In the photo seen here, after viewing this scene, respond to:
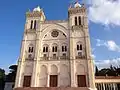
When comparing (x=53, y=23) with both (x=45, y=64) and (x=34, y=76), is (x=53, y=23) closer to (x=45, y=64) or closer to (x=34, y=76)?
(x=45, y=64)

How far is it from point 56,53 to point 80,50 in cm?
574

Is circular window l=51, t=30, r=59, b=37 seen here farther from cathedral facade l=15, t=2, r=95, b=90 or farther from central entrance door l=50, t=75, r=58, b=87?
central entrance door l=50, t=75, r=58, b=87

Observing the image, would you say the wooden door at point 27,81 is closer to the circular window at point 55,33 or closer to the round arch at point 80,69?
the round arch at point 80,69

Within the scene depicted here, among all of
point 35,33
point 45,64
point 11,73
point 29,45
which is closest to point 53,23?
point 35,33

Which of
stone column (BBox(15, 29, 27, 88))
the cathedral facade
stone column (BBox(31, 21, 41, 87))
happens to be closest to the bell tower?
the cathedral facade

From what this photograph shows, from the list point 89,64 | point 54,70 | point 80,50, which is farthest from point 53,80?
point 80,50

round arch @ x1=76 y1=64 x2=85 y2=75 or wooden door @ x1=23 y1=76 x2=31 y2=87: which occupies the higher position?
round arch @ x1=76 y1=64 x2=85 y2=75

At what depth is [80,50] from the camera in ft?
121

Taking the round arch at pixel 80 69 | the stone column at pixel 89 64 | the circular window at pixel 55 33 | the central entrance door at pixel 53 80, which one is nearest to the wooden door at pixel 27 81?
the central entrance door at pixel 53 80

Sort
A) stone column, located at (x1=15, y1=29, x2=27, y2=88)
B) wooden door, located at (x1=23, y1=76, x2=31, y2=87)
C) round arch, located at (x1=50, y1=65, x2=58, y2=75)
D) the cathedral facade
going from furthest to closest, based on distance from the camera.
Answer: round arch, located at (x1=50, y1=65, x2=58, y2=75) → stone column, located at (x1=15, y1=29, x2=27, y2=88) → wooden door, located at (x1=23, y1=76, x2=31, y2=87) → the cathedral facade

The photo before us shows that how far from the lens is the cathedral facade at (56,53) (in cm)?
3425

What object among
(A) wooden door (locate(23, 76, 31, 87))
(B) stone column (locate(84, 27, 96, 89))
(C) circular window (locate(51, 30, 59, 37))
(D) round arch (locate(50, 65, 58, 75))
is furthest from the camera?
(C) circular window (locate(51, 30, 59, 37))

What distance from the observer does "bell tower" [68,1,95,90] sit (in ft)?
110

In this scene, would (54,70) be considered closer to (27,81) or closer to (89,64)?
(27,81)
